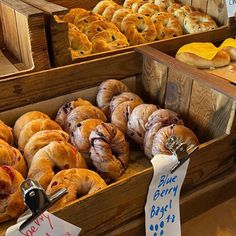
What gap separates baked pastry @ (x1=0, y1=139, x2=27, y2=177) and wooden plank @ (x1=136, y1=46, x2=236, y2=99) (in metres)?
0.56

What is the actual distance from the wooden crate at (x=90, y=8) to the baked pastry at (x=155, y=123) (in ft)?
1.18

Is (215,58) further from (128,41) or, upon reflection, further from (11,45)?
(11,45)

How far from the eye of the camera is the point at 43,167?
0.82m

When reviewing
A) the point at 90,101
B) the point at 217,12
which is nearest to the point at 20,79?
the point at 90,101

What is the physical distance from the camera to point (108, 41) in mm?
1349

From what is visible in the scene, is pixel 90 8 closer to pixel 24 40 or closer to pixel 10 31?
pixel 10 31

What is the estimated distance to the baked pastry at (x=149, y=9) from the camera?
1.63 metres

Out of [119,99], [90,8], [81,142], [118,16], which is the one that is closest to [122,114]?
[119,99]

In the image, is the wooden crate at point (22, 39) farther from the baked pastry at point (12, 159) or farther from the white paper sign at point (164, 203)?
the white paper sign at point (164, 203)

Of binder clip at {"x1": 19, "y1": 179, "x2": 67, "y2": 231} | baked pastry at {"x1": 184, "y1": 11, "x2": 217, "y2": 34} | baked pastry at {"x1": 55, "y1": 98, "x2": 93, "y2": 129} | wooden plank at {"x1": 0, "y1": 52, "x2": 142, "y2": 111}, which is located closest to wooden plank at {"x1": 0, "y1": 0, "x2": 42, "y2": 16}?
Answer: wooden plank at {"x1": 0, "y1": 52, "x2": 142, "y2": 111}

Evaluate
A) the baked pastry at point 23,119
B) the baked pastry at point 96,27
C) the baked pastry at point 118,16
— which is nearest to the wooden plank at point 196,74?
the baked pastry at point 96,27

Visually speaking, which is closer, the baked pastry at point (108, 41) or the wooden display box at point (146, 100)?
the wooden display box at point (146, 100)

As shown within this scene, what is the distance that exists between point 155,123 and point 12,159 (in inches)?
16.3

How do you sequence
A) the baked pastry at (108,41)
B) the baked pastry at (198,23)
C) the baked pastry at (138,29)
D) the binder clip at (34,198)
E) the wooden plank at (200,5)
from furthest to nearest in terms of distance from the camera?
the wooden plank at (200,5), the baked pastry at (198,23), the baked pastry at (138,29), the baked pastry at (108,41), the binder clip at (34,198)
